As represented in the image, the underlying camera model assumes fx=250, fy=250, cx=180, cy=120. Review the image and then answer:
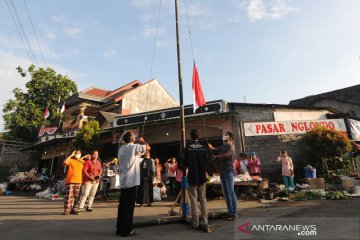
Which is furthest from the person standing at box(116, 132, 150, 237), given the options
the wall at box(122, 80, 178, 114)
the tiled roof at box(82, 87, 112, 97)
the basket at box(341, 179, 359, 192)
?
the tiled roof at box(82, 87, 112, 97)

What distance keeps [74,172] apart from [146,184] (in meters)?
2.72

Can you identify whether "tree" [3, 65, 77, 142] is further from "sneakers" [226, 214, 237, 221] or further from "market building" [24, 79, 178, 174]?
"sneakers" [226, 214, 237, 221]

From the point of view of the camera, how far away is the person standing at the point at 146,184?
348 inches

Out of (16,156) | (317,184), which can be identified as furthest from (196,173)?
(16,156)

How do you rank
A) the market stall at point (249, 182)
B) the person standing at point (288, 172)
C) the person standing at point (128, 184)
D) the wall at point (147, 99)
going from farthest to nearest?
1. the wall at point (147, 99)
2. the person standing at point (288, 172)
3. the market stall at point (249, 182)
4. the person standing at point (128, 184)

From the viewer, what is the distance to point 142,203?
28.7 feet

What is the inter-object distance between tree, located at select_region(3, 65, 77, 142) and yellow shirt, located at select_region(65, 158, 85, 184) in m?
23.3

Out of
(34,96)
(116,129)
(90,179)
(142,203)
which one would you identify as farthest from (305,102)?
(34,96)

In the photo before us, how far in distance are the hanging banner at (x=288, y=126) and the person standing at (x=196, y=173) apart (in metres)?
8.77

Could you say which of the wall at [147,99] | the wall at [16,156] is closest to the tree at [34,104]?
the wall at [16,156]

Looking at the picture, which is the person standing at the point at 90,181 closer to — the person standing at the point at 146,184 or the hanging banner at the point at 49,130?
the person standing at the point at 146,184

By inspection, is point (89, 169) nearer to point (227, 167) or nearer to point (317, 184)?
point (227, 167)

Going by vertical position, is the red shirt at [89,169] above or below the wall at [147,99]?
below

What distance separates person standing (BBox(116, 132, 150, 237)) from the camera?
4.49 m
